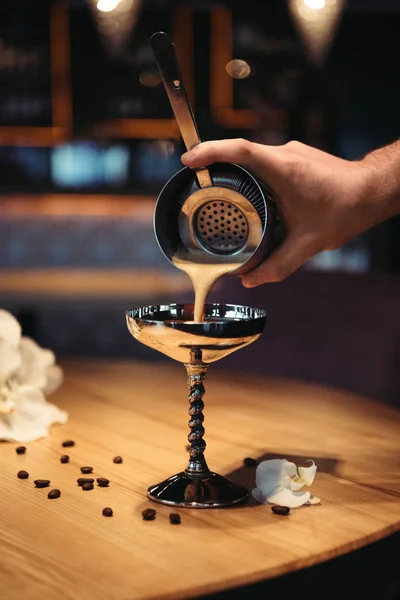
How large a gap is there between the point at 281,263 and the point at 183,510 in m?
0.48

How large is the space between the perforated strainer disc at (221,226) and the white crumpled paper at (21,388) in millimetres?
411

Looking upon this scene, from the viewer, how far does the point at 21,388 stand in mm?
1568

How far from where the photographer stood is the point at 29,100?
528cm

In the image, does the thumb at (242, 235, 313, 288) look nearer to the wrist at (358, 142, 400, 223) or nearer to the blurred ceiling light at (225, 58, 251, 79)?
the wrist at (358, 142, 400, 223)

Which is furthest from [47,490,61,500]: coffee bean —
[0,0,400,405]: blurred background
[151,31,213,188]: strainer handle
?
[0,0,400,405]: blurred background

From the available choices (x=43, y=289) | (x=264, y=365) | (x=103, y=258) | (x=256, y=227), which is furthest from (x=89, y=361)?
(x=103, y=258)

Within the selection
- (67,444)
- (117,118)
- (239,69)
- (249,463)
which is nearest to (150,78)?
(117,118)

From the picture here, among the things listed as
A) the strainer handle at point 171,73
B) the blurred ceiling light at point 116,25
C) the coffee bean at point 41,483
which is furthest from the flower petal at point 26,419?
the blurred ceiling light at point 116,25

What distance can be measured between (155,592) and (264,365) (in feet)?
6.00

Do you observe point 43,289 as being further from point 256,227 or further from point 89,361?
point 256,227

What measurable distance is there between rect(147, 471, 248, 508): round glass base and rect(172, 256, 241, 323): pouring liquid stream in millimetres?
238

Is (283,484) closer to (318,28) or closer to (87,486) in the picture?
(87,486)

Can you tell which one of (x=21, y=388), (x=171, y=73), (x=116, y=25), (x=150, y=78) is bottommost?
(x=21, y=388)

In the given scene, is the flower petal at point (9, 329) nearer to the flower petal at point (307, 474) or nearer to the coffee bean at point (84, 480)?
the coffee bean at point (84, 480)
